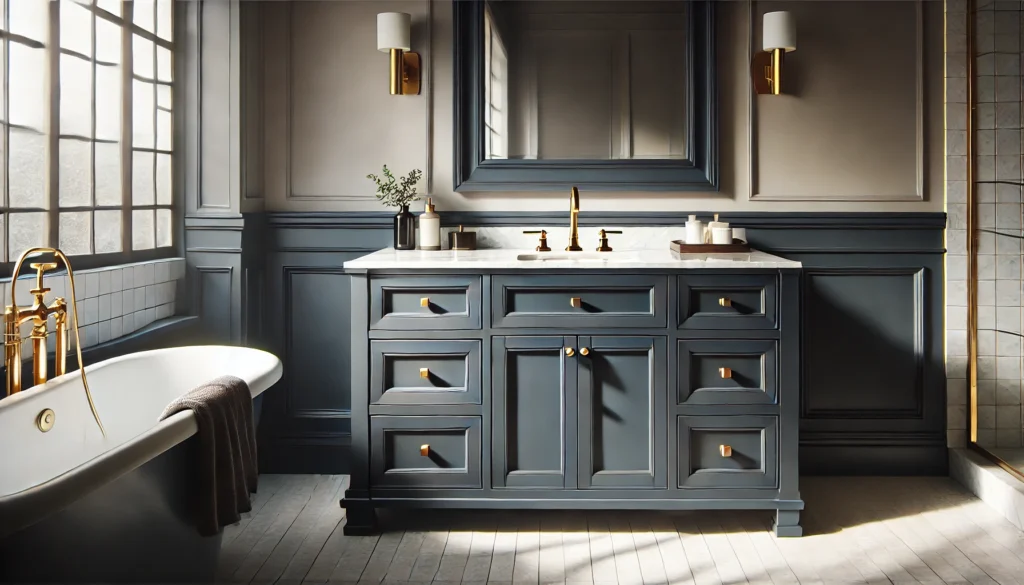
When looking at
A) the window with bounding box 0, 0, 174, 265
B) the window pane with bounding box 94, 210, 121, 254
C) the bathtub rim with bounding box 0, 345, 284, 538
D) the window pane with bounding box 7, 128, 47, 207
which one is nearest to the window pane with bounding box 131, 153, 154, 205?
the window with bounding box 0, 0, 174, 265

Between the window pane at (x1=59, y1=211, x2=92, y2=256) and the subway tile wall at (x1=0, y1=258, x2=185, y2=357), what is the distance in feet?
0.24

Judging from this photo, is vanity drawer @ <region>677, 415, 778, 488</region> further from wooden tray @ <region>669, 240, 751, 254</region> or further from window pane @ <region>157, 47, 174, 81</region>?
window pane @ <region>157, 47, 174, 81</region>

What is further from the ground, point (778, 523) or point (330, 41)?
point (330, 41)

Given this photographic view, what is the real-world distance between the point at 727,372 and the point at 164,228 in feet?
6.47

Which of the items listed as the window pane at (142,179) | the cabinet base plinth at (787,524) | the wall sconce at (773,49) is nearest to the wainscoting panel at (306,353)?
the window pane at (142,179)

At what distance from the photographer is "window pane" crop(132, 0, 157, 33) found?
2928 millimetres

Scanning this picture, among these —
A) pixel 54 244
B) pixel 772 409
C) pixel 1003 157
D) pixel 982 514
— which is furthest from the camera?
pixel 1003 157

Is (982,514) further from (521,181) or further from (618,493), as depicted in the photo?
(521,181)

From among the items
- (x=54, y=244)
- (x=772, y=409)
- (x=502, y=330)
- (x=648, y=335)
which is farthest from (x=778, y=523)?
(x=54, y=244)

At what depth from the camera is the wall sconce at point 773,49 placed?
3.21 metres

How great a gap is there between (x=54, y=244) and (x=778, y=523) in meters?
2.24

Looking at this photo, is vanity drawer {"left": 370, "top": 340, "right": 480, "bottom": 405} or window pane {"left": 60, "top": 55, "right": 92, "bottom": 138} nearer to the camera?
window pane {"left": 60, "top": 55, "right": 92, "bottom": 138}

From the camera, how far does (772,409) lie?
2744mm

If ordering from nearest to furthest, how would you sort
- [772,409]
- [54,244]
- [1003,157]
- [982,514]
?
[54,244] → [772,409] → [982,514] → [1003,157]
